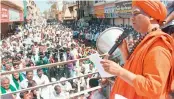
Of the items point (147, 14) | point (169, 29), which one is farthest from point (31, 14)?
point (147, 14)

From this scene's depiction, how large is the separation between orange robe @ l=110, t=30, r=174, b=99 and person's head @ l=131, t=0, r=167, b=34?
6 centimetres

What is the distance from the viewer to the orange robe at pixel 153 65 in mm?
1486

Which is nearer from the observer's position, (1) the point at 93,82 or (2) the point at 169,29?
(2) the point at 169,29

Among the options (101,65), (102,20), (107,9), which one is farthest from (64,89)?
(102,20)

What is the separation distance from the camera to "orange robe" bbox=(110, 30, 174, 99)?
58.5 inches

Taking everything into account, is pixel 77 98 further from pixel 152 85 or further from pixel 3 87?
pixel 152 85

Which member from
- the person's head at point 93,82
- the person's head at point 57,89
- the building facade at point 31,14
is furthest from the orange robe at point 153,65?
the building facade at point 31,14

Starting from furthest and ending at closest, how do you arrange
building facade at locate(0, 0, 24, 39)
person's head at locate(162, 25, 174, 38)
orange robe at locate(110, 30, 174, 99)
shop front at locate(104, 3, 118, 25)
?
shop front at locate(104, 3, 118, 25)
building facade at locate(0, 0, 24, 39)
person's head at locate(162, 25, 174, 38)
orange robe at locate(110, 30, 174, 99)

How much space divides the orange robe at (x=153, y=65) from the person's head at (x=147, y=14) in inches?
2.3

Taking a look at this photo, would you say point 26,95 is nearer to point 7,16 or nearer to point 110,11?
point 7,16

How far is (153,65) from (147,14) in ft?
0.96

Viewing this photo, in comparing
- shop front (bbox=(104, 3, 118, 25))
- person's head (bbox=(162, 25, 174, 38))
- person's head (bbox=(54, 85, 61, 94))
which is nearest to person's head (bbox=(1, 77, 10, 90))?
person's head (bbox=(54, 85, 61, 94))

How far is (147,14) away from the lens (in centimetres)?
161

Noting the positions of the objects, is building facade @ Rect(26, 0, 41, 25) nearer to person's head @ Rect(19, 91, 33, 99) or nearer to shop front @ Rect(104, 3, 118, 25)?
shop front @ Rect(104, 3, 118, 25)
